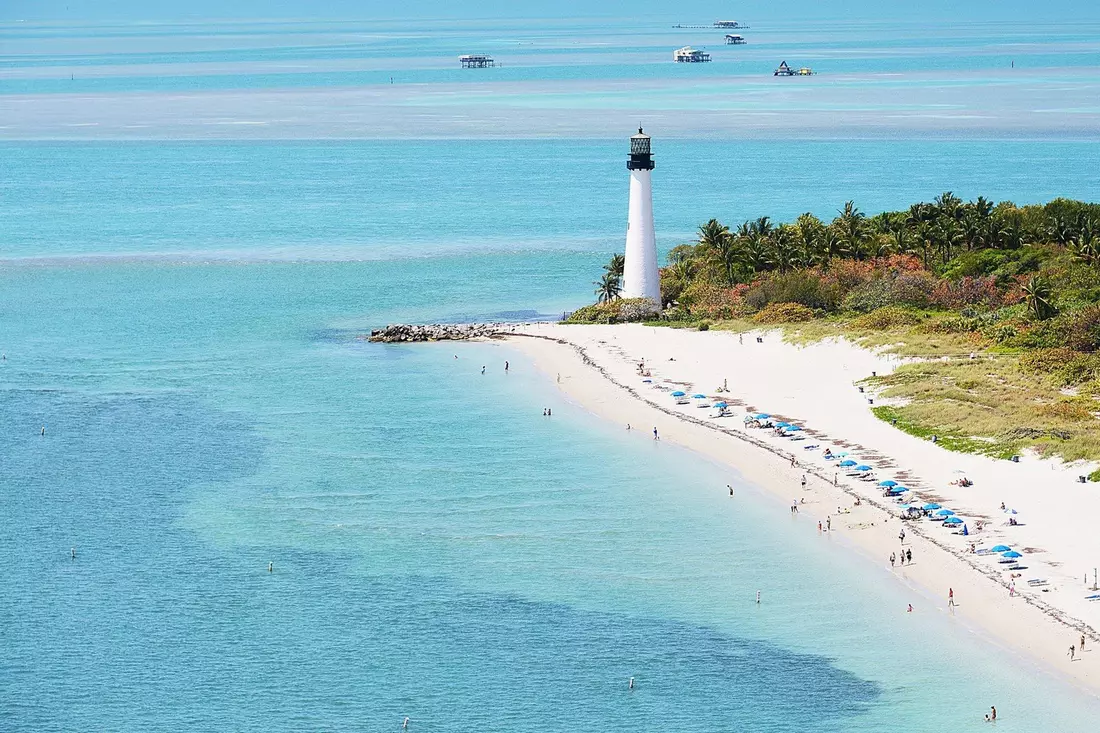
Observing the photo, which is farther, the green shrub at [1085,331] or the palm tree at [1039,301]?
the palm tree at [1039,301]

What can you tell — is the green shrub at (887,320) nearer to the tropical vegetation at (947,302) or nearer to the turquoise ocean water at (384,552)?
the tropical vegetation at (947,302)

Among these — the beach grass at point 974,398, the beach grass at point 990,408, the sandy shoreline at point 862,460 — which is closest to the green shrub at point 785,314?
the sandy shoreline at point 862,460

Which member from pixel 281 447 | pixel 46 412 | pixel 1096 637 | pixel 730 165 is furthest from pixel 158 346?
pixel 730 165

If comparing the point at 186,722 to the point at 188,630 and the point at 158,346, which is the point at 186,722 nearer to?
the point at 188,630

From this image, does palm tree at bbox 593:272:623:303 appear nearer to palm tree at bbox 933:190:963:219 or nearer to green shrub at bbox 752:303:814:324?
green shrub at bbox 752:303:814:324

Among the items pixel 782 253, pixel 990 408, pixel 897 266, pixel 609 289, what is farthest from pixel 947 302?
pixel 990 408

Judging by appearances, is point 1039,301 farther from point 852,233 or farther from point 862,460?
point 862,460

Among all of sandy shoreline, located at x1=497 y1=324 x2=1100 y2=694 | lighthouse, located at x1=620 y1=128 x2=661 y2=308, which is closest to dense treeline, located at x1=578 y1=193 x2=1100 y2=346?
lighthouse, located at x1=620 y1=128 x2=661 y2=308

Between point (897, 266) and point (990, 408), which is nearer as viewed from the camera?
point (990, 408)
